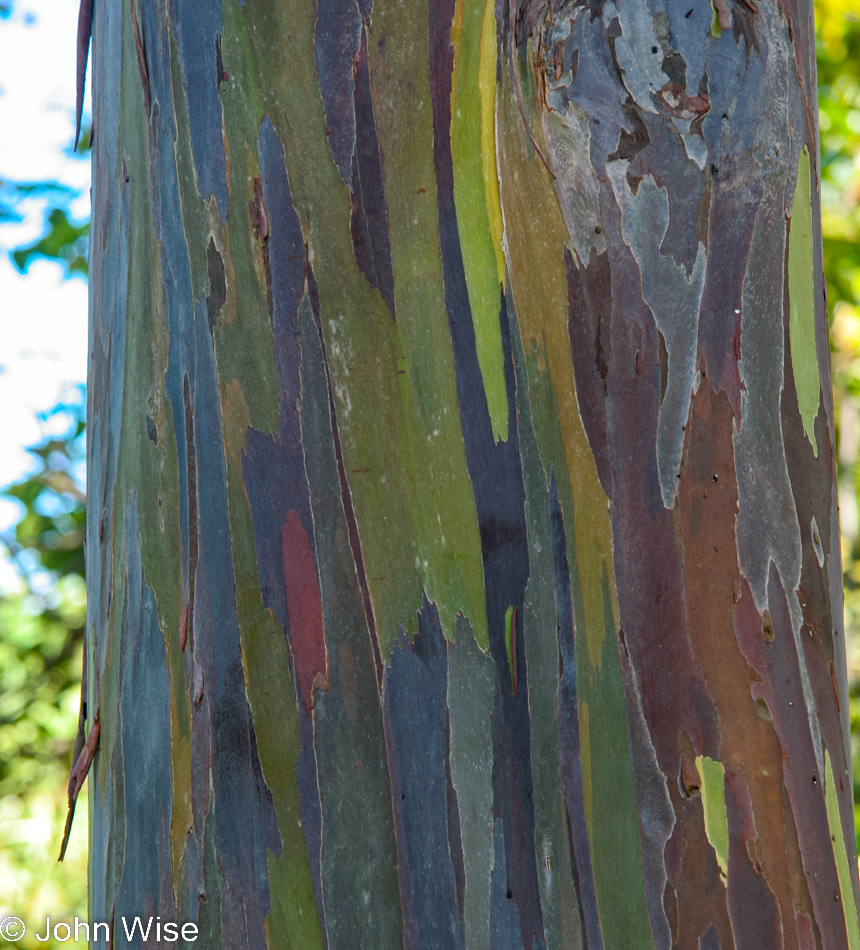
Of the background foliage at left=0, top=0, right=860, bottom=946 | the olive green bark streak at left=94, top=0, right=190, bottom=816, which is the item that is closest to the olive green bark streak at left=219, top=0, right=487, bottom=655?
the olive green bark streak at left=94, top=0, right=190, bottom=816

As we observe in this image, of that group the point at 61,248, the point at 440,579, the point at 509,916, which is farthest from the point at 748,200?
the point at 61,248

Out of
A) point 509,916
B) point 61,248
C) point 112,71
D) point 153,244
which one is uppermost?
point 61,248

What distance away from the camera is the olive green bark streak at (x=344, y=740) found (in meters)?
0.56

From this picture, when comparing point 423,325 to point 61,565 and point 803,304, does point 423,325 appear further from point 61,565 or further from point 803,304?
point 61,565

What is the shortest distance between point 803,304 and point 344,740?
0.45 m

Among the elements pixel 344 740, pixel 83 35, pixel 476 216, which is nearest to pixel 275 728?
pixel 344 740

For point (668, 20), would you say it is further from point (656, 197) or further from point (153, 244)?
point (153, 244)

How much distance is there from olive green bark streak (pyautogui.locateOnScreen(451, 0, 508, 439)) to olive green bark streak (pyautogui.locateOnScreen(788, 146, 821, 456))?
211 mm

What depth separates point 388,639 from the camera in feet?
1.90

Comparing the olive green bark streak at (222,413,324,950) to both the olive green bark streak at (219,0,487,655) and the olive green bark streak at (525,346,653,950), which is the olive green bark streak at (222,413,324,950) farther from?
the olive green bark streak at (525,346,653,950)

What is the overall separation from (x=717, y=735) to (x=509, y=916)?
17 cm

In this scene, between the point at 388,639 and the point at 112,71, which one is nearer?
the point at 388,639

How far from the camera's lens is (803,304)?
2.08 feet

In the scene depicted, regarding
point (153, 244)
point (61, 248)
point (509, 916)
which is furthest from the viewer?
point (61, 248)
